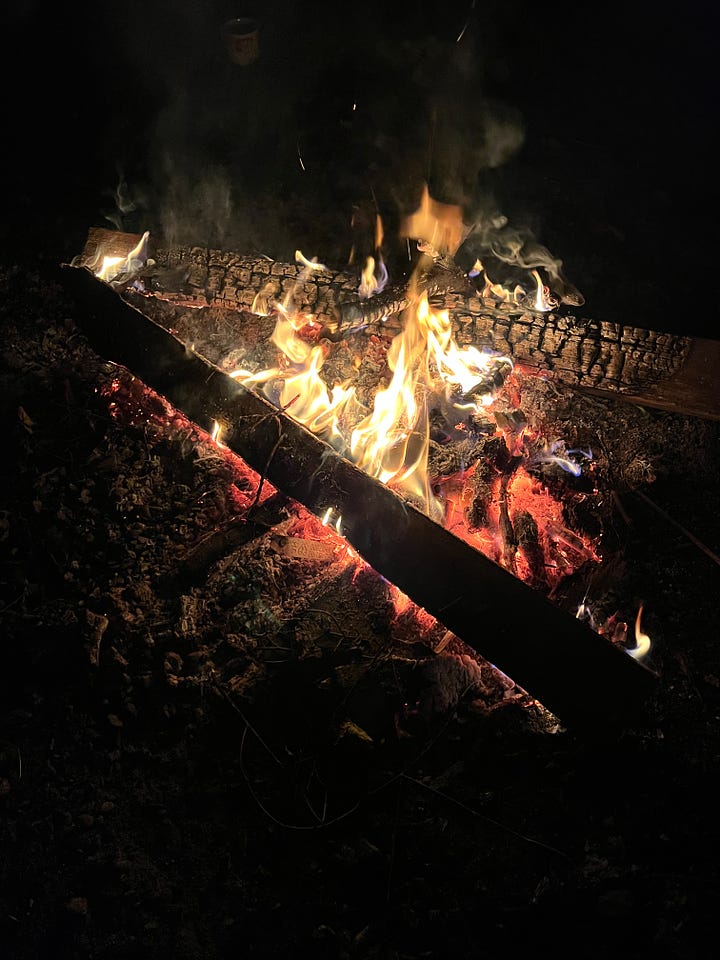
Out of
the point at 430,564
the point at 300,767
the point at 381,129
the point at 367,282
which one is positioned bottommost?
the point at 300,767

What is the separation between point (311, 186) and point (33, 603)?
4.70 metres

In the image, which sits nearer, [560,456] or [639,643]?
[639,643]

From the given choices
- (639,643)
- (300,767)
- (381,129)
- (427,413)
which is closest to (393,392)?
(427,413)

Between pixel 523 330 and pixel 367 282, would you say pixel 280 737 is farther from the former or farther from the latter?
pixel 367 282

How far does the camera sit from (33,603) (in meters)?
3.28

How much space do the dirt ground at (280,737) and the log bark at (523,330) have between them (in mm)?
286

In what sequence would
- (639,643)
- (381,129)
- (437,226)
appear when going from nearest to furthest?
(639,643)
(437,226)
(381,129)

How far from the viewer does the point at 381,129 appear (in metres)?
6.55

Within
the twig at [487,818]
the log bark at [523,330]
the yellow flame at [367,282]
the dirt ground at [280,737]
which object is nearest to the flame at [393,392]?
the log bark at [523,330]

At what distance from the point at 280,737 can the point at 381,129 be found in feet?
20.6

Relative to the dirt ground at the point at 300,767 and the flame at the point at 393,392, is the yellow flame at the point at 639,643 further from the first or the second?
the flame at the point at 393,392

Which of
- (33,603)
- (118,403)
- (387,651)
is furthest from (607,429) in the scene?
(33,603)

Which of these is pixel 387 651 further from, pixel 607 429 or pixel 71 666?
pixel 607 429

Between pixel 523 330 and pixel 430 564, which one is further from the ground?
pixel 523 330
